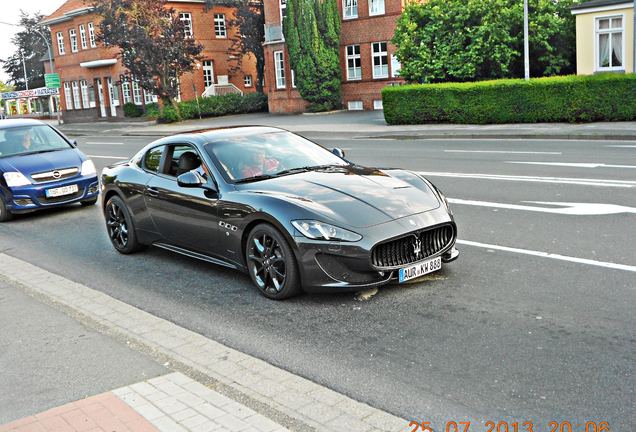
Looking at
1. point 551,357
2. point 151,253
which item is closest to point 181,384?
point 551,357

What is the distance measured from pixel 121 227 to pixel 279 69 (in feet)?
134

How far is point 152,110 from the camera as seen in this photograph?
166ft

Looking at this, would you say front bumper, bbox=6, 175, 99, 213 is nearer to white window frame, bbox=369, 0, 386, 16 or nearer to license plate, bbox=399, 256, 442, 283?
license plate, bbox=399, 256, 442, 283

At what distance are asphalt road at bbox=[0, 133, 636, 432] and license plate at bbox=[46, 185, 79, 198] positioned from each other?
1.41 meters

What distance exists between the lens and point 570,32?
30.4 m

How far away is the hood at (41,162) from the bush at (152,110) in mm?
37168

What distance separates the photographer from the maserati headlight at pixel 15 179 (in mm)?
12320

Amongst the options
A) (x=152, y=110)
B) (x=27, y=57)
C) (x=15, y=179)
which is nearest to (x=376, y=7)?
(x=152, y=110)

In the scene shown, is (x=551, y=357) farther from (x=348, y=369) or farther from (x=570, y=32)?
(x=570, y=32)

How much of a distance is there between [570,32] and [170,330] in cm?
2846

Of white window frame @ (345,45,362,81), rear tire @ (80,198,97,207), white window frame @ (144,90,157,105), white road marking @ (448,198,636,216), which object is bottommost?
white road marking @ (448,198,636,216)

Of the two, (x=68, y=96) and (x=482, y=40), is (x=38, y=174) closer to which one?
(x=482, y=40)

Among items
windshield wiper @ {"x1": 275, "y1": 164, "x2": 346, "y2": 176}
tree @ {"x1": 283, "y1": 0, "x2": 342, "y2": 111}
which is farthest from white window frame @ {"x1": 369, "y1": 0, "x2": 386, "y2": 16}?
windshield wiper @ {"x1": 275, "y1": 164, "x2": 346, "y2": 176}

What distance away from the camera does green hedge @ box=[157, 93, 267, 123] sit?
Answer: 1861 inches
